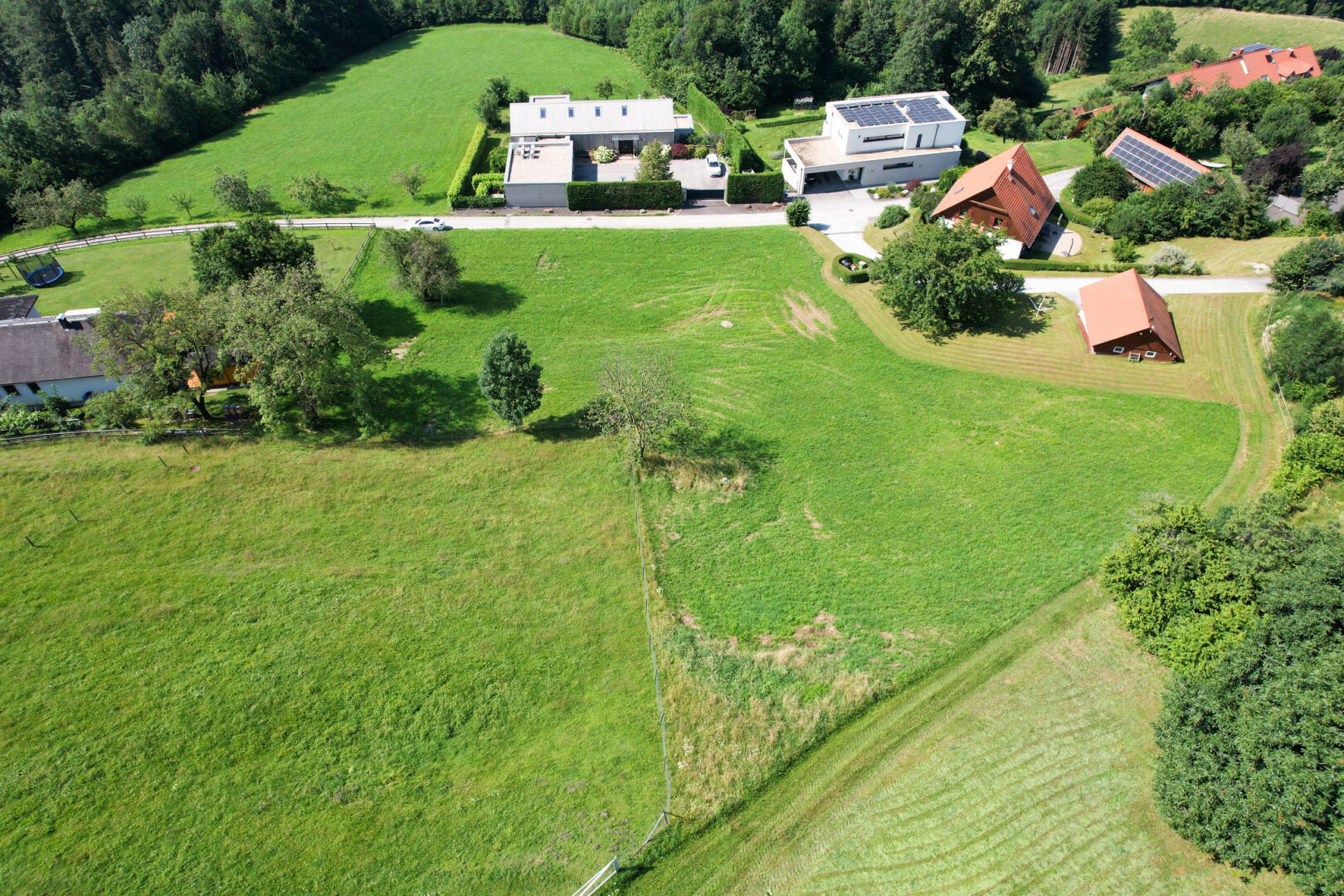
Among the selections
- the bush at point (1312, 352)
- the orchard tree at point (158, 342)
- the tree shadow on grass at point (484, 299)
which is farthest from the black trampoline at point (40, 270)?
the bush at point (1312, 352)

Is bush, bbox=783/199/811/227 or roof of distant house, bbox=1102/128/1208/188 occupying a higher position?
roof of distant house, bbox=1102/128/1208/188

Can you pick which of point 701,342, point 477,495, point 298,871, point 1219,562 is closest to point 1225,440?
point 1219,562

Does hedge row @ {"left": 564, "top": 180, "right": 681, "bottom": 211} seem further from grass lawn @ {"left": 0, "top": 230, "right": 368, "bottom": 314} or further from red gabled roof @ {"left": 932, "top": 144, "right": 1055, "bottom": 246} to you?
red gabled roof @ {"left": 932, "top": 144, "right": 1055, "bottom": 246}

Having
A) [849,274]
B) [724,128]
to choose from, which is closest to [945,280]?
[849,274]

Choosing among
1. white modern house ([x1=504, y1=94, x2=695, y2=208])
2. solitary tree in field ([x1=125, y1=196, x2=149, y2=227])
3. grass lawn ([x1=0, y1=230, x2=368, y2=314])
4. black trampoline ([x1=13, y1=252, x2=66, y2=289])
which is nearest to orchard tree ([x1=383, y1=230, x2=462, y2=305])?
grass lawn ([x1=0, y1=230, x2=368, y2=314])

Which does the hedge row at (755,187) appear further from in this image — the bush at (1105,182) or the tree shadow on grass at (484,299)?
the bush at (1105,182)

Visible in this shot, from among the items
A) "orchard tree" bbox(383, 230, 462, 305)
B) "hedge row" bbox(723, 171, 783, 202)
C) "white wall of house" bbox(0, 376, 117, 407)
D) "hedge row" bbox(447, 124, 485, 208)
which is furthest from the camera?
"hedge row" bbox(447, 124, 485, 208)
